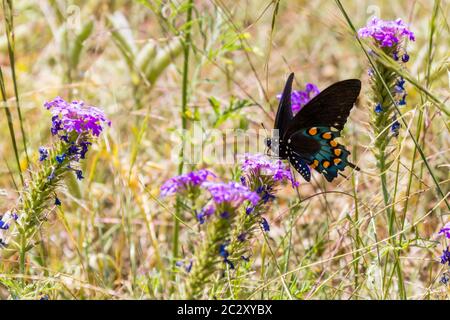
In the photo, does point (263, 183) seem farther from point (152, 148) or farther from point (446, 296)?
point (152, 148)

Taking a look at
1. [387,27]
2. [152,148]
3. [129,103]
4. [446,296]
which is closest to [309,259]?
[446,296]

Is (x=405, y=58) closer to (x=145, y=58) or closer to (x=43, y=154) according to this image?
(x=43, y=154)

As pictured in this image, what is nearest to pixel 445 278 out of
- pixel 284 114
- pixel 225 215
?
pixel 225 215

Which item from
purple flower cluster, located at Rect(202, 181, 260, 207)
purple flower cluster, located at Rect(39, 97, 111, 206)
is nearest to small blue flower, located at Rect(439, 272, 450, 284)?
purple flower cluster, located at Rect(202, 181, 260, 207)

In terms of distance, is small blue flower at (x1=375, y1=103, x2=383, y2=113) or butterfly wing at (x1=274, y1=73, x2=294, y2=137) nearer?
small blue flower at (x1=375, y1=103, x2=383, y2=113)

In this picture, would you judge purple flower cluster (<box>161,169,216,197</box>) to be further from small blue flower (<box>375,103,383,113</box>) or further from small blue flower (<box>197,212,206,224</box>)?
small blue flower (<box>375,103,383,113</box>)
